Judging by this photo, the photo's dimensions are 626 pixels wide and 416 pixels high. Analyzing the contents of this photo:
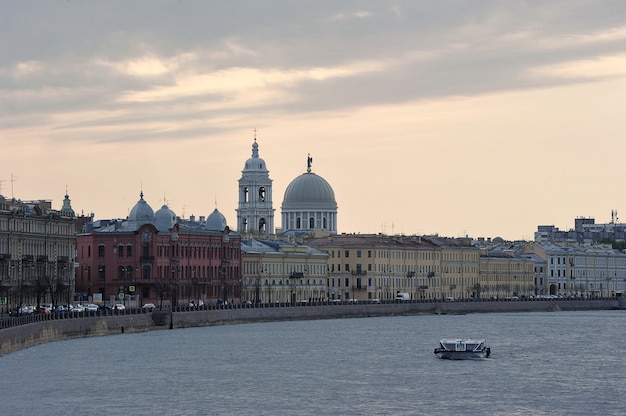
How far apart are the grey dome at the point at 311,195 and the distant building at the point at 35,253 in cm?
6837

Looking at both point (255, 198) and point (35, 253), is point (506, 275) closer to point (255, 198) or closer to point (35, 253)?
point (255, 198)

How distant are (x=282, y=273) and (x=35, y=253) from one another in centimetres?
4135

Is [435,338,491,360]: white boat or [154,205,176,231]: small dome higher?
[154,205,176,231]: small dome

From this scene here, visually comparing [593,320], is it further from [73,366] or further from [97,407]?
[97,407]

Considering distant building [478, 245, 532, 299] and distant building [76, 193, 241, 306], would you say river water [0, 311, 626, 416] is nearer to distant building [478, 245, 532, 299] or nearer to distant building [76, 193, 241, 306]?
distant building [76, 193, 241, 306]

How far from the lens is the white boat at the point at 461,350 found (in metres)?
82.0

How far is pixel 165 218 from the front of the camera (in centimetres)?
13275

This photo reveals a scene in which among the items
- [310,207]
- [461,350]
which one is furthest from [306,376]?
[310,207]

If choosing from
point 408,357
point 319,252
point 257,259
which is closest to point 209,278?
point 257,259

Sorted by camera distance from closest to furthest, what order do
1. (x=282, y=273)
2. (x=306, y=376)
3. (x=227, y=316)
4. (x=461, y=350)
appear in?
(x=306, y=376), (x=461, y=350), (x=227, y=316), (x=282, y=273)

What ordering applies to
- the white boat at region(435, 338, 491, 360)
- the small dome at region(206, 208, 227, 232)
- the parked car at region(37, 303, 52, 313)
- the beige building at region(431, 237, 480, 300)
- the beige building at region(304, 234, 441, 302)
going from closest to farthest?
the white boat at region(435, 338, 491, 360), the parked car at region(37, 303, 52, 313), the small dome at region(206, 208, 227, 232), the beige building at region(304, 234, 441, 302), the beige building at region(431, 237, 480, 300)

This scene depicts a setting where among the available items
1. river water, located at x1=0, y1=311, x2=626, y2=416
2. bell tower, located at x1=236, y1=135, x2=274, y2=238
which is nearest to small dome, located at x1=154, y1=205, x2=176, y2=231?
river water, located at x1=0, y1=311, x2=626, y2=416

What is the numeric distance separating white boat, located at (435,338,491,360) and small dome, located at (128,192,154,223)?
51743 millimetres

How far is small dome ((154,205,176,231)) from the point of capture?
432 ft
